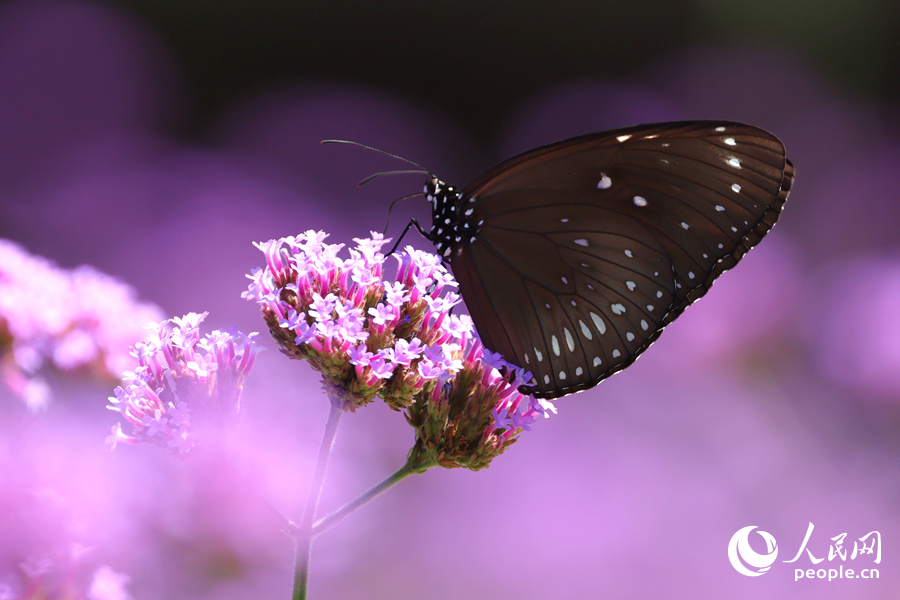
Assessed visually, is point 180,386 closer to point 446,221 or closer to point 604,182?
point 446,221

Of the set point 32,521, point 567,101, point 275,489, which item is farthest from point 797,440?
point 32,521

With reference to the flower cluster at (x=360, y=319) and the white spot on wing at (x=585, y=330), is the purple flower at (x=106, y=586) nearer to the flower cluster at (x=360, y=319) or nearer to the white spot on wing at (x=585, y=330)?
the flower cluster at (x=360, y=319)

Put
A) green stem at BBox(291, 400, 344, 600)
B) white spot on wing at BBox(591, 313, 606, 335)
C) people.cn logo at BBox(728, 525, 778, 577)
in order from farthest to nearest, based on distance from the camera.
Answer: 1. people.cn logo at BBox(728, 525, 778, 577)
2. white spot on wing at BBox(591, 313, 606, 335)
3. green stem at BBox(291, 400, 344, 600)

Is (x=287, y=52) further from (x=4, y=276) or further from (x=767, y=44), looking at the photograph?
(x=767, y=44)

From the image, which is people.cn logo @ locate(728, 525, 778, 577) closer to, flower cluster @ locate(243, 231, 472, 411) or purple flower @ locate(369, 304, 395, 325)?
flower cluster @ locate(243, 231, 472, 411)

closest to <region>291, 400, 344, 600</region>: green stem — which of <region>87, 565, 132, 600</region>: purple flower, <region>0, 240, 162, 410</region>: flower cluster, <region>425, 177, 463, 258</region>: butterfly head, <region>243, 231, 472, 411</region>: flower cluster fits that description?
<region>243, 231, 472, 411</region>: flower cluster

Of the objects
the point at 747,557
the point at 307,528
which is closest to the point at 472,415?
the point at 307,528

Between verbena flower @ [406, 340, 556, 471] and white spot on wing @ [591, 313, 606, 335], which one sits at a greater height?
white spot on wing @ [591, 313, 606, 335]
